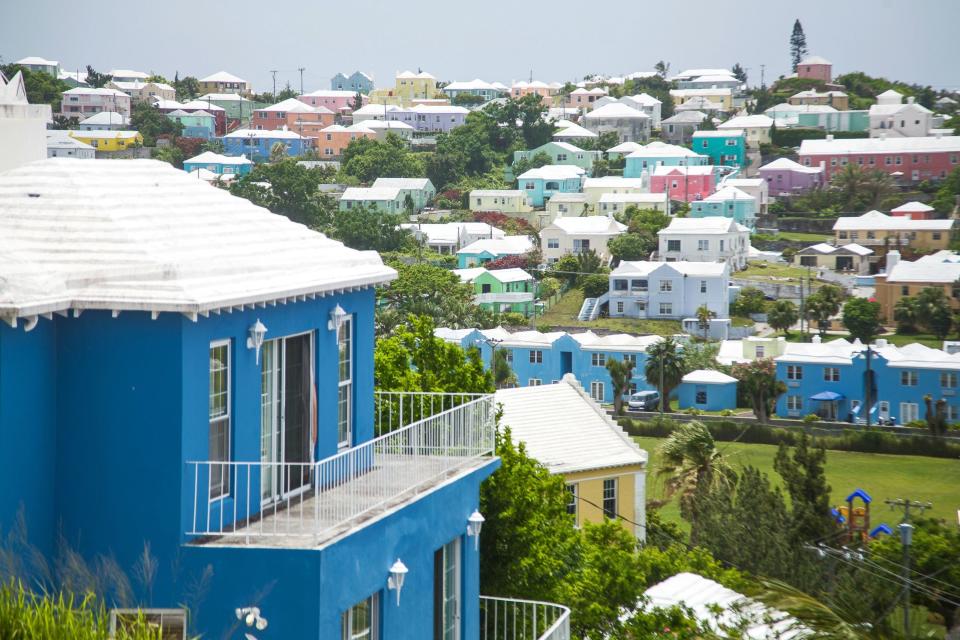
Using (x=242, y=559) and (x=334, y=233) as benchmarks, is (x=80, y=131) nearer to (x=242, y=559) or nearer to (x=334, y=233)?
(x=334, y=233)

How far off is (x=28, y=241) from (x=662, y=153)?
450ft

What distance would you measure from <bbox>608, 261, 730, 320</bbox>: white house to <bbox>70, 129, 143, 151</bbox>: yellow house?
6810cm

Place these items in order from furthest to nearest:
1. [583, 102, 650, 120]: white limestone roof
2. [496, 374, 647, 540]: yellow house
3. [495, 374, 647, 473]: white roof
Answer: [583, 102, 650, 120]: white limestone roof
[495, 374, 647, 473]: white roof
[496, 374, 647, 540]: yellow house

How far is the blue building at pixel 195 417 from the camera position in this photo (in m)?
10.0

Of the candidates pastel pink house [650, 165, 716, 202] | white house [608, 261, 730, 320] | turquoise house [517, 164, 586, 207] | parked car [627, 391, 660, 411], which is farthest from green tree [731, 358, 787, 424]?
turquoise house [517, 164, 586, 207]

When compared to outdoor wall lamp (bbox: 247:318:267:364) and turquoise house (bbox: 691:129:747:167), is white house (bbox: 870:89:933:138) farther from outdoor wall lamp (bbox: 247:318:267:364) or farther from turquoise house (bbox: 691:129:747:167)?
outdoor wall lamp (bbox: 247:318:267:364)

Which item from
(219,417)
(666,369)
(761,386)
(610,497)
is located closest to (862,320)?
(761,386)

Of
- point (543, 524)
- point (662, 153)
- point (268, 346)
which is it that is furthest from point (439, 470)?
point (662, 153)

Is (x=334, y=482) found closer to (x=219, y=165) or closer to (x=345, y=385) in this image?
(x=345, y=385)

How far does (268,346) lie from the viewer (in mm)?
11711

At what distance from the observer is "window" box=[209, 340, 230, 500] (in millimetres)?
10688

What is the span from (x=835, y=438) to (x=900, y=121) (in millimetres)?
113598

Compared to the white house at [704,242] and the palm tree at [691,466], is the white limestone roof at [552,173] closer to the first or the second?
the white house at [704,242]

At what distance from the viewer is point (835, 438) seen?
6169 centimetres
